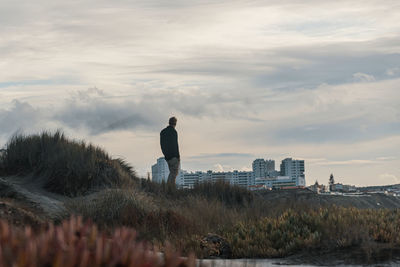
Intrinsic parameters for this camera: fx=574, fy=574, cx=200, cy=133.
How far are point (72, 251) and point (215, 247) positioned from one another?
6.88 meters

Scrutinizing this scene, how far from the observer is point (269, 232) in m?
11.0

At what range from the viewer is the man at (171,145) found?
20.9m

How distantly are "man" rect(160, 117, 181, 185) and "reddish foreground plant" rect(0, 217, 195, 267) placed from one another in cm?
1690

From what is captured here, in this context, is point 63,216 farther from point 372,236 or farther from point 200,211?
point 372,236

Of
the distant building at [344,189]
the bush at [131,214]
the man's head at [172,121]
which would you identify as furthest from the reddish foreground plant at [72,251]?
the distant building at [344,189]

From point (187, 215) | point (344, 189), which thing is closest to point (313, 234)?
point (187, 215)

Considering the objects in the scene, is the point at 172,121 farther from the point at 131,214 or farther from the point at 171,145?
the point at 131,214

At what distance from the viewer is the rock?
9914 mm

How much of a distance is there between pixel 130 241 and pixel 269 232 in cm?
757

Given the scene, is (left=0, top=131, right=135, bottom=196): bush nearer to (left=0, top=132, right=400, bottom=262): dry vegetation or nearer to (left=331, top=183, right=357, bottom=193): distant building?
(left=0, top=132, right=400, bottom=262): dry vegetation

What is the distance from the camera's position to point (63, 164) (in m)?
19.2

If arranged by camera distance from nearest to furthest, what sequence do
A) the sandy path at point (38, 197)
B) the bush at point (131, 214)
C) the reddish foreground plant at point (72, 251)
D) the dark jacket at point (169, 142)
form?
the reddish foreground plant at point (72, 251), the bush at point (131, 214), the sandy path at point (38, 197), the dark jacket at point (169, 142)

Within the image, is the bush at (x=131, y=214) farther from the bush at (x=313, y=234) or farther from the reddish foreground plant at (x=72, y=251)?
the reddish foreground plant at (x=72, y=251)

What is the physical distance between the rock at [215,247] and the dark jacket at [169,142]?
34.6ft
